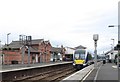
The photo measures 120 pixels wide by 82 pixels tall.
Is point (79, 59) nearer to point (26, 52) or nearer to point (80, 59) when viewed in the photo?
point (80, 59)

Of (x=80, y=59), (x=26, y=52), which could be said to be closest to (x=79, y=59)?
(x=80, y=59)

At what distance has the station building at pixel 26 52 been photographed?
67.7 metres

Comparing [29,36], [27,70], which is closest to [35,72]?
[27,70]

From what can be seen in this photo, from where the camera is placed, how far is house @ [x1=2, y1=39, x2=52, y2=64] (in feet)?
224

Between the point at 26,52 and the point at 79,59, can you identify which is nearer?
the point at 79,59

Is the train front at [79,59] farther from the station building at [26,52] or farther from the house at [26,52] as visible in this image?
the house at [26,52]

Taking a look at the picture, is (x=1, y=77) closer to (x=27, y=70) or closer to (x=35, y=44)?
(x=27, y=70)

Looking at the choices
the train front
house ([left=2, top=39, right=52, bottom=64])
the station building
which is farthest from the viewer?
house ([left=2, top=39, right=52, bottom=64])

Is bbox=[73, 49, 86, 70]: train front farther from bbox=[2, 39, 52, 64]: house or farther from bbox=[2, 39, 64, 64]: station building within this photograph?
bbox=[2, 39, 52, 64]: house

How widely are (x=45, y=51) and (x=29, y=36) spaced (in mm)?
46401

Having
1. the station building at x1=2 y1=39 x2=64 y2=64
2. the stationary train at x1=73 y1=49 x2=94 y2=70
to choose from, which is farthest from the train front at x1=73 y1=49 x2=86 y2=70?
the station building at x1=2 y1=39 x2=64 y2=64

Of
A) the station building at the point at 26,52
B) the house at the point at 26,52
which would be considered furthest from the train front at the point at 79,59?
the house at the point at 26,52

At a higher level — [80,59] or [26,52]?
[26,52]

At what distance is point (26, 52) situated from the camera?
260ft
